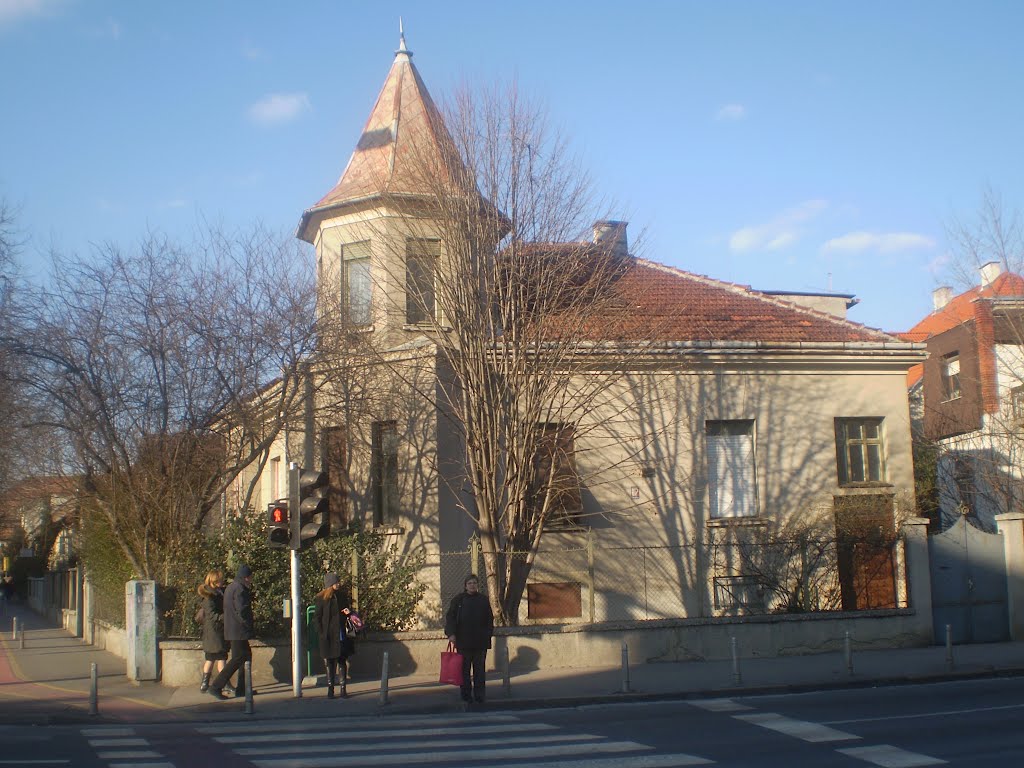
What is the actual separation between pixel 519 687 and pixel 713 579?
22.2 ft

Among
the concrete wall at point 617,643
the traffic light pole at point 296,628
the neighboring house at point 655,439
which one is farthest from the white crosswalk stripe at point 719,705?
the traffic light pole at point 296,628

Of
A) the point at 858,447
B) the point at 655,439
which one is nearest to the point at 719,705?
the point at 655,439

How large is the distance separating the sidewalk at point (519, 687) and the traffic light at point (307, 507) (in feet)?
7.01

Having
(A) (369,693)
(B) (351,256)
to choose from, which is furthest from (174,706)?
(B) (351,256)

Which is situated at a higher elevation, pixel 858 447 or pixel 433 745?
pixel 858 447

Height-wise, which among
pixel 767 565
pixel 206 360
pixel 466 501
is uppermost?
pixel 206 360

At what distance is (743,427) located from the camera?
2133cm

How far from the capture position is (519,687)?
14.1 m

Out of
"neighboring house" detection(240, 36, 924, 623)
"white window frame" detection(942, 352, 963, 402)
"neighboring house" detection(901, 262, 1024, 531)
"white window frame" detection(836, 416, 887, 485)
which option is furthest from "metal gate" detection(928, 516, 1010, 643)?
"white window frame" detection(942, 352, 963, 402)

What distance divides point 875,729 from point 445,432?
10.0 m

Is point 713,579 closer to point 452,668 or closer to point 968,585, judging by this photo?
point 968,585

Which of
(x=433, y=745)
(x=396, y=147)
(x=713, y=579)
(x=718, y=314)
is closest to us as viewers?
(x=433, y=745)

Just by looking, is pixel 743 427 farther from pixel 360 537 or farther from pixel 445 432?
pixel 360 537

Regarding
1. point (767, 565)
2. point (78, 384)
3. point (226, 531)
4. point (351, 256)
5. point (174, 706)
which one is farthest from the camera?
point (351, 256)
